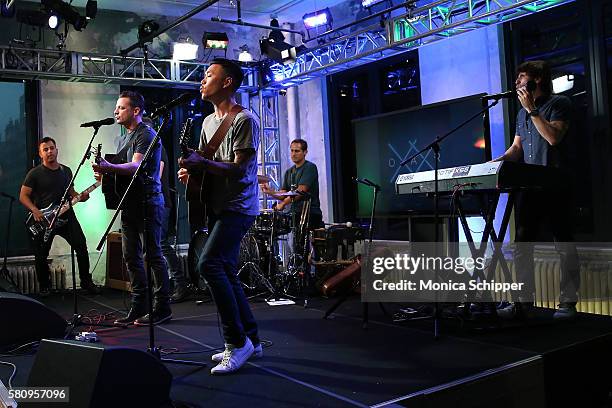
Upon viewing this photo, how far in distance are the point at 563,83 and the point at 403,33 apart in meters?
1.71

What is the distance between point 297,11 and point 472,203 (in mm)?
4468

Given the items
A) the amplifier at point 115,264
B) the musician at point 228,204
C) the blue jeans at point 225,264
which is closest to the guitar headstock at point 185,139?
the musician at point 228,204

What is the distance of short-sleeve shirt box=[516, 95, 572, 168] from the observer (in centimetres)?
390

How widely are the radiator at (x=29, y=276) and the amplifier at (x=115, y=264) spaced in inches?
23.2

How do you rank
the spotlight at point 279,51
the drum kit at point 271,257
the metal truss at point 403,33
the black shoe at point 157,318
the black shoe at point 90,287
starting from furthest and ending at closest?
the spotlight at point 279,51
the black shoe at point 90,287
the drum kit at point 271,257
the metal truss at point 403,33
the black shoe at point 157,318

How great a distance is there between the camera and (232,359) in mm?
3051

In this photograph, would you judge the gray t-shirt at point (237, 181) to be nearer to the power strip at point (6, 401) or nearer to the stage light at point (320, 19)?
the power strip at point (6, 401)

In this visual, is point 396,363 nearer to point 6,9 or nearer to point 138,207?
point 138,207

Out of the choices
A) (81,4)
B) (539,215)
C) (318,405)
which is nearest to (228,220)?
(318,405)

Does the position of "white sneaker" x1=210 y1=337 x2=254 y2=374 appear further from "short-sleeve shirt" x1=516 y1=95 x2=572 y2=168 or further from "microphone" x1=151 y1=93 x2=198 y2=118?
"short-sleeve shirt" x1=516 y1=95 x2=572 y2=168

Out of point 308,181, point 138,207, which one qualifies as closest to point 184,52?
point 308,181

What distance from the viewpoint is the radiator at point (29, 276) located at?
721 centimetres

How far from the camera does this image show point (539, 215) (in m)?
4.08

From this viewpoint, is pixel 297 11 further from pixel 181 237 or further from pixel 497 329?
pixel 497 329
